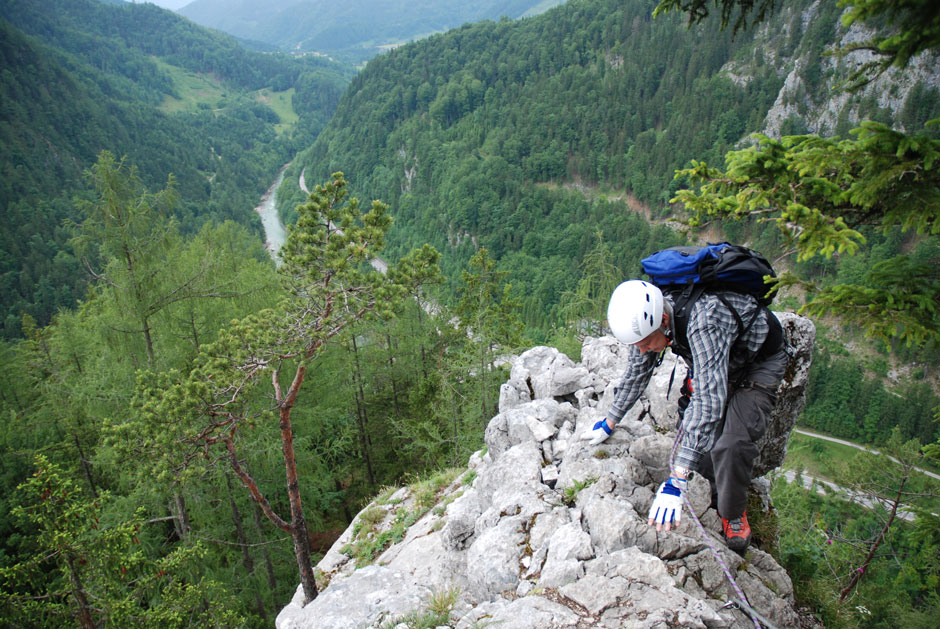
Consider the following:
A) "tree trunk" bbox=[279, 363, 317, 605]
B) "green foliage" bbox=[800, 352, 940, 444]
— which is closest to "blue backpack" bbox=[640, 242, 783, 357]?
"tree trunk" bbox=[279, 363, 317, 605]

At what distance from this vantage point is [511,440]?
8.20 meters

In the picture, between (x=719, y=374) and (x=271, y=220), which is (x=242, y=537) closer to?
(x=719, y=374)

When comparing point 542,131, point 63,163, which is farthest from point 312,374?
point 542,131

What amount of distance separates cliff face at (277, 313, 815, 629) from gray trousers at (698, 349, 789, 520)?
579 mm

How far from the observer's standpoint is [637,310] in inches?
176

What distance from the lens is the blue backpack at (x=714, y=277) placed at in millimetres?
4301

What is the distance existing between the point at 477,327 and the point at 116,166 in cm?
1174

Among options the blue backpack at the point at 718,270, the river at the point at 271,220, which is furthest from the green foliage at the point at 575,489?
the river at the point at 271,220

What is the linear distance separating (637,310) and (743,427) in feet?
4.79

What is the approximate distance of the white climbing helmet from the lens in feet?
14.7

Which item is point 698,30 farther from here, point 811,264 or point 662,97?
point 811,264

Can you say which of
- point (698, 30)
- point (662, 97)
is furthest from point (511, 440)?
point (698, 30)

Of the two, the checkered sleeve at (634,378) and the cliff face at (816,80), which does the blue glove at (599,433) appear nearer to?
the checkered sleeve at (634,378)

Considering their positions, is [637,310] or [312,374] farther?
[312,374]
